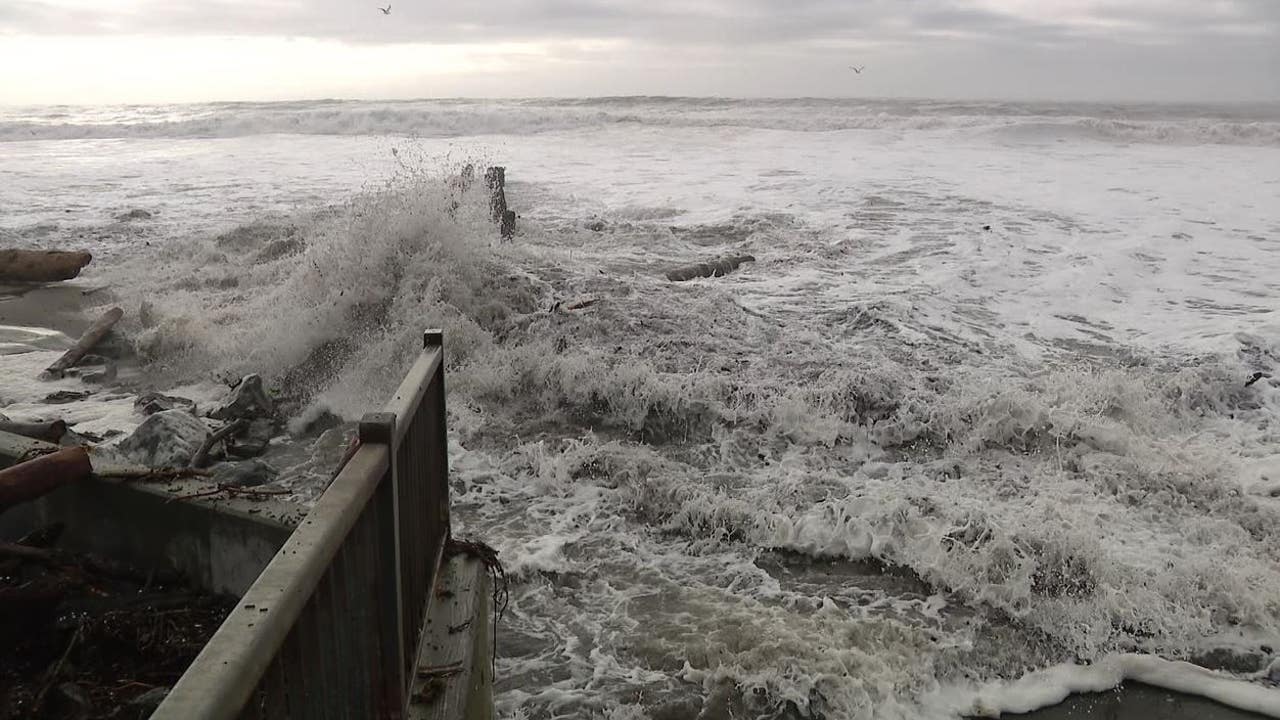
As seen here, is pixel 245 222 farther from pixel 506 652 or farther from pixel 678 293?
pixel 506 652

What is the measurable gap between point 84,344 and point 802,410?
7.05 m

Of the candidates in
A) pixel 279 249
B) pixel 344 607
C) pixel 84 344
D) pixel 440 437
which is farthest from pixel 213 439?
pixel 279 249

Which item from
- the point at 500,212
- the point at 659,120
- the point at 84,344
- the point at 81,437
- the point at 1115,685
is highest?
the point at 659,120

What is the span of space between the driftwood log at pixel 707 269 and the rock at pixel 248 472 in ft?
21.4

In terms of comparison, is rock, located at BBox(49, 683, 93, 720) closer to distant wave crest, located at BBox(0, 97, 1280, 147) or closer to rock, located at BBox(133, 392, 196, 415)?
rock, located at BBox(133, 392, 196, 415)

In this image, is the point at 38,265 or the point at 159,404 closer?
the point at 159,404

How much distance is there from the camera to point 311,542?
1572 mm

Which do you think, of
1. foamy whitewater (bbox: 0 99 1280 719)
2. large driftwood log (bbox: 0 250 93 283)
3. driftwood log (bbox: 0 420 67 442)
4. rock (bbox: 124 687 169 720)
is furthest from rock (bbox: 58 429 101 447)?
large driftwood log (bbox: 0 250 93 283)

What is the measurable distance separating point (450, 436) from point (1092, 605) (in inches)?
180

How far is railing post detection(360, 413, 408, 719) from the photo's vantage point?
2115 mm

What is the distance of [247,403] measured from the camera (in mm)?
7168

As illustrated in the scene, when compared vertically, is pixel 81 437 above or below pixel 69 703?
below

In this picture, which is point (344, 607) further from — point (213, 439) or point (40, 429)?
point (213, 439)

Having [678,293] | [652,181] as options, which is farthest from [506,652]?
[652,181]
